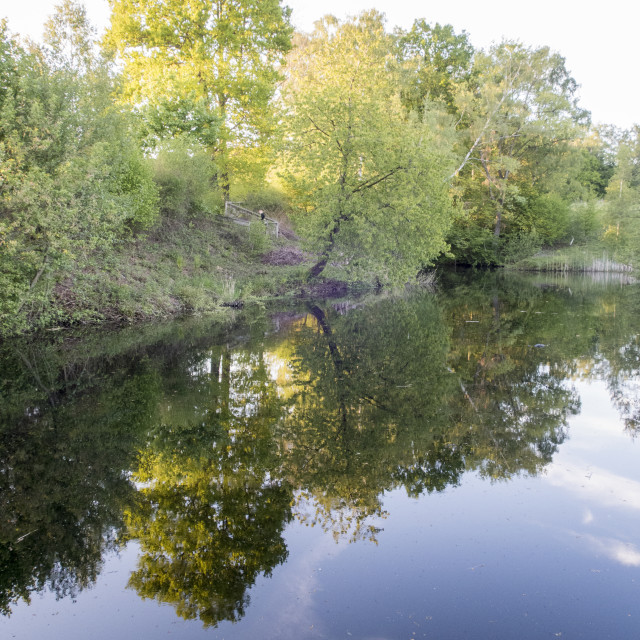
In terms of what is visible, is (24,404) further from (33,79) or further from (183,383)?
(33,79)

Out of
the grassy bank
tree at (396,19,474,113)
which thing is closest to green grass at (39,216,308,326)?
the grassy bank

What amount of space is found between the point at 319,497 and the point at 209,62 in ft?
87.2

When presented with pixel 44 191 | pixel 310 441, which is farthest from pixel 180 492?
pixel 44 191

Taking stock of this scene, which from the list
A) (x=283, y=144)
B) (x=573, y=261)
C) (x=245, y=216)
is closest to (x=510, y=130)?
(x=573, y=261)

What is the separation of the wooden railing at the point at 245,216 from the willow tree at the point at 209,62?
2.06 meters

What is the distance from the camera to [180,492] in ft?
17.6

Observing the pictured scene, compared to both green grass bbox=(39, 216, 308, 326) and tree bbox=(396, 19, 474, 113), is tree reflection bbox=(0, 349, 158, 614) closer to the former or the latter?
green grass bbox=(39, 216, 308, 326)

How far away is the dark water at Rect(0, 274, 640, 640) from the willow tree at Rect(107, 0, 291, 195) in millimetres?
17791

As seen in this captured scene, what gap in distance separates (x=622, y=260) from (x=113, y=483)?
36.9 metres

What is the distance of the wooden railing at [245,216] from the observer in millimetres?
29875

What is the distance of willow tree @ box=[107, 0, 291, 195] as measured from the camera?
82.8 feet

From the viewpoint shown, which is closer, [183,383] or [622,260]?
[183,383]

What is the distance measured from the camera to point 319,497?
5.29 metres

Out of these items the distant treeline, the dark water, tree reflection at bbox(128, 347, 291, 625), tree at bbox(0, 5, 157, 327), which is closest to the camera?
the dark water
